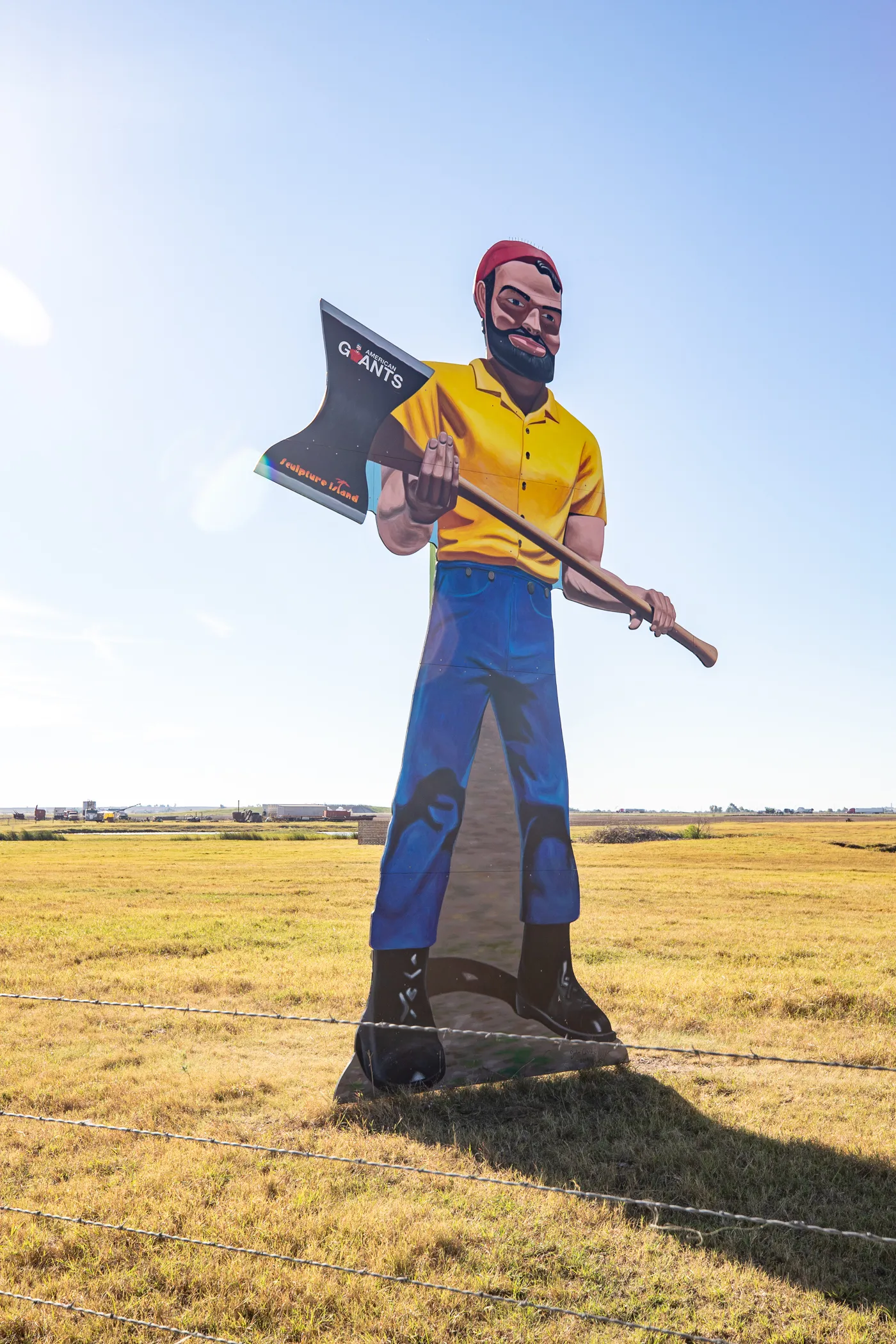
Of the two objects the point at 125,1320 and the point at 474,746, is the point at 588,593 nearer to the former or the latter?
the point at 474,746

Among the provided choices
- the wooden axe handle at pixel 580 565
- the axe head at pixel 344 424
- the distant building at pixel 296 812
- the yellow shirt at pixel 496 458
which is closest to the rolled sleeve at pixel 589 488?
the yellow shirt at pixel 496 458

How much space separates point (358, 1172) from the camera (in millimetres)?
5867

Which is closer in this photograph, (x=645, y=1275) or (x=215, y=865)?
(x=645, y=1275)

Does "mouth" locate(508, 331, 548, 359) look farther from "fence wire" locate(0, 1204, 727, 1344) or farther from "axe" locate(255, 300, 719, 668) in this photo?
"fence wire" locate(0, 1204, 727, 1344)

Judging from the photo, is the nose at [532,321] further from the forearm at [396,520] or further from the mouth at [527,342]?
the forearm at [396,520]

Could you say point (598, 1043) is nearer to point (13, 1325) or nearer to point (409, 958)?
point (409, 958)

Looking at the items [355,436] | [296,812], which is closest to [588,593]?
[355,436]

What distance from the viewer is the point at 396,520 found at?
8180 mm

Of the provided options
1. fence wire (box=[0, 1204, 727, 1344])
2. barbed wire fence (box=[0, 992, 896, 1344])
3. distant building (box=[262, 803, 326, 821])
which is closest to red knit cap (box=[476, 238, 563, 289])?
barbed wire fence (box=[0, 992, 896, 1344])

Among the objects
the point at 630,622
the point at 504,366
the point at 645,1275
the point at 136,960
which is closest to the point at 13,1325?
the point at 645,1275

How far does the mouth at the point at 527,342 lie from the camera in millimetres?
8750

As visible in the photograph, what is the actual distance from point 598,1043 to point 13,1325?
504 cm

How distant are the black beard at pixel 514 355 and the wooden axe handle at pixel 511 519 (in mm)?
1424

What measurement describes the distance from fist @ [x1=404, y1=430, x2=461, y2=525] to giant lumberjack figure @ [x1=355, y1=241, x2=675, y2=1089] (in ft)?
0.04
